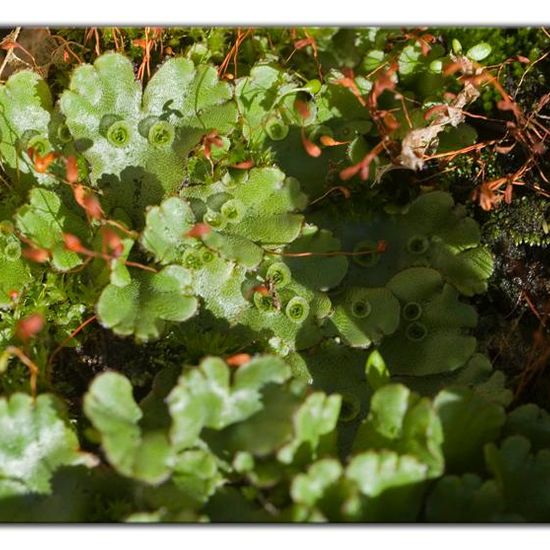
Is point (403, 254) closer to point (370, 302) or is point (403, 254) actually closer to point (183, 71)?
point (370, 302)

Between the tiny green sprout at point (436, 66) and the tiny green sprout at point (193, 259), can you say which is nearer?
the tiny green sprout at point (193, 259)

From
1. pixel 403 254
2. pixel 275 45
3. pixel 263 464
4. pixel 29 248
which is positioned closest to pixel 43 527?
pixel 263 464

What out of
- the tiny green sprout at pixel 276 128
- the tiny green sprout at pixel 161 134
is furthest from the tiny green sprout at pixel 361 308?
the tiny green sprout at pixel 161 134

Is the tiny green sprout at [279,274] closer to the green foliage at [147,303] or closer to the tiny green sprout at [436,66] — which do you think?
the green foliage at [147,303]

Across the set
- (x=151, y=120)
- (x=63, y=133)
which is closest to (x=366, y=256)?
(x=151, y=120)

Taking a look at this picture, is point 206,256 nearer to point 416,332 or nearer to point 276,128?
point 276,128

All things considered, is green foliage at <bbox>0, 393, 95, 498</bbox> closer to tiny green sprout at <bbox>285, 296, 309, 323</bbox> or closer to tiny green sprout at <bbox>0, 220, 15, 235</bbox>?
tiny green sprout at <bbox>0, 220, 15, 235</bbox>
